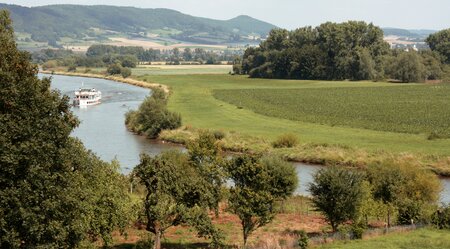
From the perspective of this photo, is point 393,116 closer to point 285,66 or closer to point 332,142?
point 332,142

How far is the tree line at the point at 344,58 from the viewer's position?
505 ft

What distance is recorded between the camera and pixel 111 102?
393ft

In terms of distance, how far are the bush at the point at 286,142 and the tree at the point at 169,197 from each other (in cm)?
3612

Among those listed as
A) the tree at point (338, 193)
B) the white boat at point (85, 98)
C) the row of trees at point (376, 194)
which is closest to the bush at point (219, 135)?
the row of trees at point (376, 194)

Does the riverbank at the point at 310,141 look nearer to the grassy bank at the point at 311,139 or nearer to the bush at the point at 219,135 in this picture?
the grassy bank at the point at 311,139

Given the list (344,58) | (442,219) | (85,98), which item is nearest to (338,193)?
(442,219)

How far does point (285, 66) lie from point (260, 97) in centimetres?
6011

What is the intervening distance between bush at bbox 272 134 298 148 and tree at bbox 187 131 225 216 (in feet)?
80.1

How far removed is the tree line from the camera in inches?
6063

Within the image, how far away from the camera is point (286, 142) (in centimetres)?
6347

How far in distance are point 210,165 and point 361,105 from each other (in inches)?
2622

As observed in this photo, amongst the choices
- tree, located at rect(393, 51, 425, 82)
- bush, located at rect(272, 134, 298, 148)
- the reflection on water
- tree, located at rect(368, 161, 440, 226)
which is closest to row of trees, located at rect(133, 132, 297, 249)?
tree, located at rect(368, 161, 440, 226)

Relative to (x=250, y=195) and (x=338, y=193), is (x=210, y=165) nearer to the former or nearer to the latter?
(x=250, y=195)

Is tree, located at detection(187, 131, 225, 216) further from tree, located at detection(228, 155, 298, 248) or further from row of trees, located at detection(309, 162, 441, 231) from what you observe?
row of trees, located at detection(309, 162, 441, 231)
